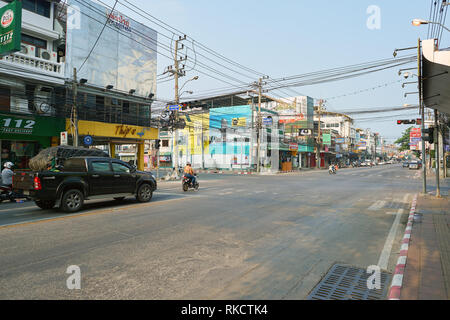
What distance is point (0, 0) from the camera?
54.6ft

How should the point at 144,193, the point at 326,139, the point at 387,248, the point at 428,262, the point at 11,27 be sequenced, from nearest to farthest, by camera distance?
the point at 428,262 < the point at 387,248 < the point at 144,193 < the point at 11,27 < the point at 326,139

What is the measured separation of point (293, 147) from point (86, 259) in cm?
Result: 4664

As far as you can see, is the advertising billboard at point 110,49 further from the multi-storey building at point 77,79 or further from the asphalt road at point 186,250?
the asphalt road at point 186,250

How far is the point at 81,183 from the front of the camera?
926 cm

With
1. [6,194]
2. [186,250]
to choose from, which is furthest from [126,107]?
[186,250]

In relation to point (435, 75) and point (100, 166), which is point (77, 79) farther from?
point (435, 75)

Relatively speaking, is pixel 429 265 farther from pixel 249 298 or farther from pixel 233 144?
pixel 233 144

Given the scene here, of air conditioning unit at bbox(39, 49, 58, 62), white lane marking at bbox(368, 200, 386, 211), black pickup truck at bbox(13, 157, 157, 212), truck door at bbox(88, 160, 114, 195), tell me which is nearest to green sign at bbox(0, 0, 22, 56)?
black pickup truck at bbox(13, 157, 157, 212)

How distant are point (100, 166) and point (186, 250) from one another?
636 cm

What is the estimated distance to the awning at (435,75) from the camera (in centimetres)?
700

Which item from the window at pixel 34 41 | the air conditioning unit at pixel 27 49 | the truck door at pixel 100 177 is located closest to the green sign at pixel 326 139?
the window at pixel 34 41

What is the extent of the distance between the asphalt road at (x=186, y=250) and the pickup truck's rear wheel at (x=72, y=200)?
1.21 feet

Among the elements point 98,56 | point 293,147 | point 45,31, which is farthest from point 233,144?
point 45,31

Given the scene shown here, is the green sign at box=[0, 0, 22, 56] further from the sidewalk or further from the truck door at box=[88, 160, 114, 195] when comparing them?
the sidewalk
